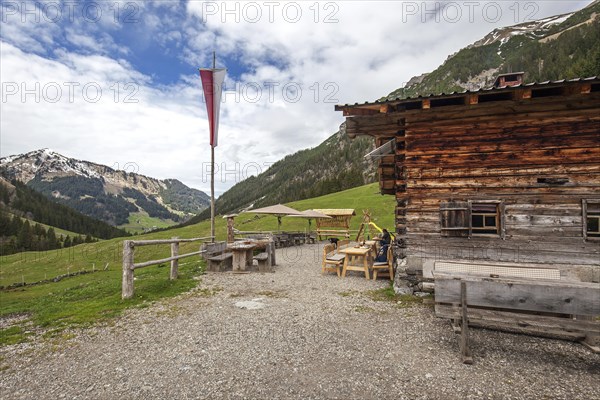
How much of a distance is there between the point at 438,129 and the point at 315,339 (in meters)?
7.18

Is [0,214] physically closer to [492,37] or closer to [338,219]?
[338,219]

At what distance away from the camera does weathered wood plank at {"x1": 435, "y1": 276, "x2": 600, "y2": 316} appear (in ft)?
15.9

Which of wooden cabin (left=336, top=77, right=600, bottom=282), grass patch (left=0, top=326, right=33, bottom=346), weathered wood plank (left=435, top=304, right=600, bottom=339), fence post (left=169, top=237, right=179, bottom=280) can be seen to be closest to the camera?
weathered wood plank (left=435, top=304, right=600, bottom=339)

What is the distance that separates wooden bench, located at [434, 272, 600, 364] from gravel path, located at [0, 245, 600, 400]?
60cm

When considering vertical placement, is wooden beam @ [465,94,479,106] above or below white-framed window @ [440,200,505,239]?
above

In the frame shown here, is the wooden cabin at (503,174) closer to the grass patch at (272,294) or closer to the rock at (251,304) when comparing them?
the grass patch at (272,294)

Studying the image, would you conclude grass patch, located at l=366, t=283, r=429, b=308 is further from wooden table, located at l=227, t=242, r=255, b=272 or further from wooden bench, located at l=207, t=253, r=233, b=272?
wooden bench, located at l=207, t=253, r=233, b=272

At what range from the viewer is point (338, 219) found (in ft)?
119

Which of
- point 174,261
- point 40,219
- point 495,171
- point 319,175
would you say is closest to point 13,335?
point 174,261

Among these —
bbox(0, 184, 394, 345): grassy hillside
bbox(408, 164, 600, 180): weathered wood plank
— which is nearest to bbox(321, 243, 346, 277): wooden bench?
bbox(0, 184, 394, 345): grassy hillside

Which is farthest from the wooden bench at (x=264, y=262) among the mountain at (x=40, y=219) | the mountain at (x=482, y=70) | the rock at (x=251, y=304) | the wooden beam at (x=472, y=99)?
the mountain at (x=40, y=219)

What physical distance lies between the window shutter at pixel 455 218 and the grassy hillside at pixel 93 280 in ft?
26.2

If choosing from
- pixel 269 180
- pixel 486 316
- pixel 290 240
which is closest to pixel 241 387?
pixel 486 316

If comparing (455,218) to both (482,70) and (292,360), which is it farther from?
(482,70)
